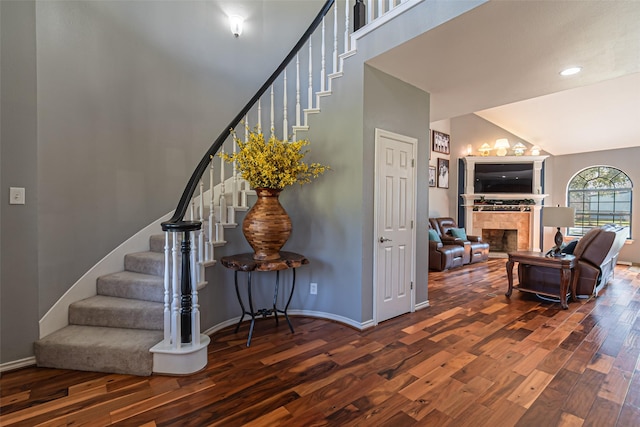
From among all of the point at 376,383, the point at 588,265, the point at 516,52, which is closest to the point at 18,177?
the point at 376,383

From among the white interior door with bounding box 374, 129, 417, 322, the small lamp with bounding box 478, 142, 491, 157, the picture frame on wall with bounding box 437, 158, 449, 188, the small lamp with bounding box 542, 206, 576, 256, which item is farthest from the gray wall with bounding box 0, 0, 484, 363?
the small lamp with bounding box 478, 142, 491, 157

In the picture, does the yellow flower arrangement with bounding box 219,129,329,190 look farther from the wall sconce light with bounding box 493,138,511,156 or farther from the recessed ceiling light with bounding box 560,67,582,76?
the wall sconce light with bounding box 493,138,511,156

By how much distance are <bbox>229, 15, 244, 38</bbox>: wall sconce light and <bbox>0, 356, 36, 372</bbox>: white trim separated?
3.96 m

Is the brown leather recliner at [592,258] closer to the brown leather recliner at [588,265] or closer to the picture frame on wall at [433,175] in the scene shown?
the brown leather recliner at [588,265]

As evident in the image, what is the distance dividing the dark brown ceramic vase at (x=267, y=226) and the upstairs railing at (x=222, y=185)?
1.26 feet

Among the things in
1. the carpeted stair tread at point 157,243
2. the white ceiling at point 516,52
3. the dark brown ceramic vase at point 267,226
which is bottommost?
the carpeted stair tread at point 157,243

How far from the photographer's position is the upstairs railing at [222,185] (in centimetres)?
221

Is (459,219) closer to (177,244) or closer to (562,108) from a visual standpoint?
(562,108)

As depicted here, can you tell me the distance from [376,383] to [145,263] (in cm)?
230

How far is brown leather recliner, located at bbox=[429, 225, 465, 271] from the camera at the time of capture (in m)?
5.79

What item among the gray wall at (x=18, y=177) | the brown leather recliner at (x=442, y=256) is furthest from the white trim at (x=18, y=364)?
the brown leather recliner at (x=442, y=256)

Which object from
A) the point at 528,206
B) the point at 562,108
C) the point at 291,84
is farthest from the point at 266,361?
the point at 528,206

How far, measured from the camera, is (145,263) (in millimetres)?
2908

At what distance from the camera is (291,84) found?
12.8ft
